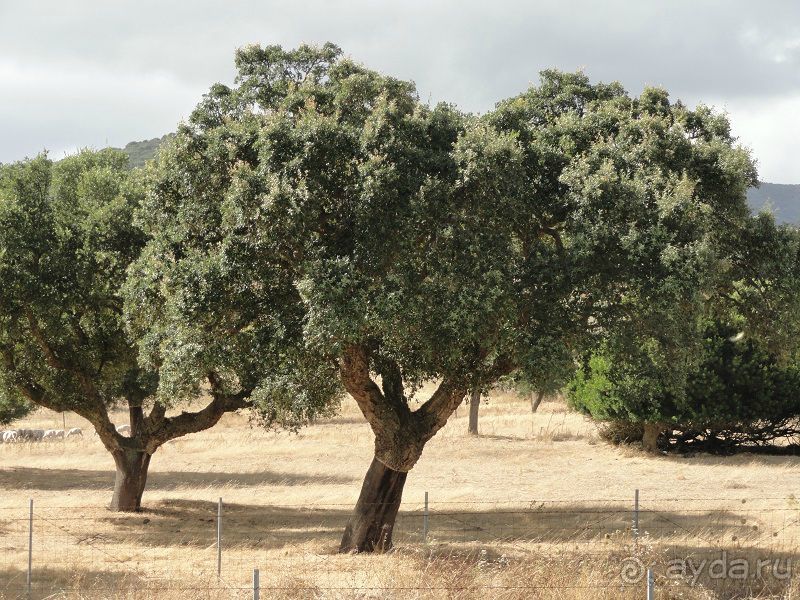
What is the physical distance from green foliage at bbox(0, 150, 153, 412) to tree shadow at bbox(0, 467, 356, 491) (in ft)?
33.8

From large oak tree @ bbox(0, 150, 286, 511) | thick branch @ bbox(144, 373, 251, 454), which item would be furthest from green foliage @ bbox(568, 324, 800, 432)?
large oak tree @ bbox(0, 150, 286, 511)

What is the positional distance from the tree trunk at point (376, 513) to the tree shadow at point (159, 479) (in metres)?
16.6

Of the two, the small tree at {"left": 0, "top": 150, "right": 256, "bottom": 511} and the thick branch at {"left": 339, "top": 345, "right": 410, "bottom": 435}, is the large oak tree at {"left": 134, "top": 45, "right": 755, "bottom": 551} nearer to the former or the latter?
the thick branch at {"left": 339, "top": 345, "right": 410, "bottom": 435}

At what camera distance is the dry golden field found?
14.6 metres

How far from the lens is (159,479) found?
39.3 metres

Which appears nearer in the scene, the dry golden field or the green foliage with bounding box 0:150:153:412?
the dry golden field

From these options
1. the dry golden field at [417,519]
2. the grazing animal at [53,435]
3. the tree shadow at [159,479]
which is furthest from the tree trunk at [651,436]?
the grazing animal at [53,435]

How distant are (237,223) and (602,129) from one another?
8028 mm

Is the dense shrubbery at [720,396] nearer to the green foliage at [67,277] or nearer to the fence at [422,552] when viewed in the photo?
the fence at [422,552]

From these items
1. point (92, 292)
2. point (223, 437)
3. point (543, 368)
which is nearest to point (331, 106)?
Answer: point (543, 368)

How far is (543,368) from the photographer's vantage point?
16.9 metres

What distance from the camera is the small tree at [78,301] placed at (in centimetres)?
2423

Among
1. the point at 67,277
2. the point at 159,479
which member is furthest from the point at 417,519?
the point at 159,479

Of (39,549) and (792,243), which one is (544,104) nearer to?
(792,243)
